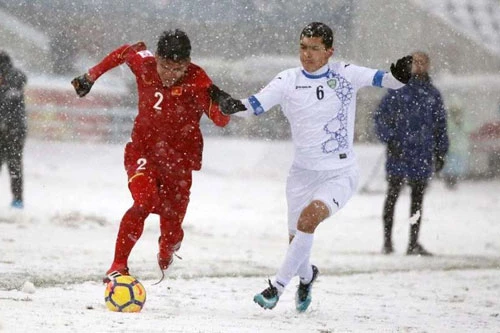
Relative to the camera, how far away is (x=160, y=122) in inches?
278

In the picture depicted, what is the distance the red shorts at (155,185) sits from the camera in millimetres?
6918

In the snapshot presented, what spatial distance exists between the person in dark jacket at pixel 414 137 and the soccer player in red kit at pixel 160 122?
369 centimetres

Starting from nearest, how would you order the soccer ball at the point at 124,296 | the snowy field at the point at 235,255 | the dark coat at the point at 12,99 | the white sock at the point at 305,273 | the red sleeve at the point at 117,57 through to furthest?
the soccer ball at the point at 124,296
the snowy field at the point at 235,255
the red sleeve at the point at 117,57
the white sock at the point at 305,273
the dark coat at the point at 12,99

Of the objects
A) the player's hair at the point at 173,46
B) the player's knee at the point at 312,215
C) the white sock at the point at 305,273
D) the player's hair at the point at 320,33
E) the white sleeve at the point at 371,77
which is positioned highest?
the player's hair at the point at 320,33

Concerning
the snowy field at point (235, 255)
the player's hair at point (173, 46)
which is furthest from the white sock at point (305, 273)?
the player's hair at point (173, 46)

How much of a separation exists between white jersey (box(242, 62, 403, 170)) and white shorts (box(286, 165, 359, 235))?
0.05m

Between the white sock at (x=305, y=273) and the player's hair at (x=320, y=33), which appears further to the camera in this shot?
the white sock at (x=305, y=273)

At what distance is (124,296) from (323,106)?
153cm

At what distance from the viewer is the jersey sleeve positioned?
22.4ft

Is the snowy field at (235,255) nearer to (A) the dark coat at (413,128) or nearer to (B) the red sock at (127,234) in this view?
→ (B) the red sock at (127,234)

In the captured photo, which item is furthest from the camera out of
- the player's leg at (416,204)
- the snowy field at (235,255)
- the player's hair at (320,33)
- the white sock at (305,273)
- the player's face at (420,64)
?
the player's leg at (416,204)

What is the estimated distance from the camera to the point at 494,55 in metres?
19.2

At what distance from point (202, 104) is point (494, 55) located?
13.0m

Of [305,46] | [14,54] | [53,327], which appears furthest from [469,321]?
[14,54]
